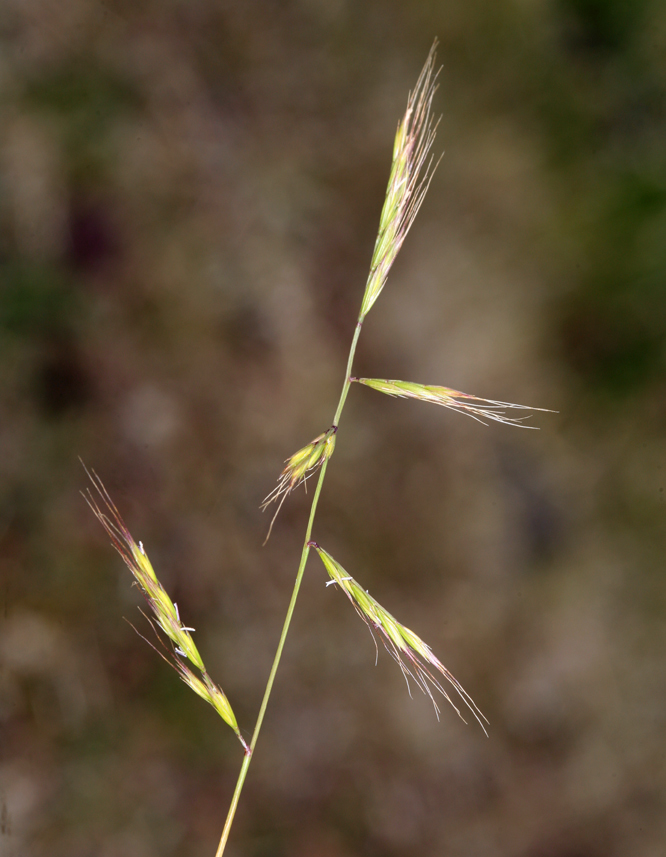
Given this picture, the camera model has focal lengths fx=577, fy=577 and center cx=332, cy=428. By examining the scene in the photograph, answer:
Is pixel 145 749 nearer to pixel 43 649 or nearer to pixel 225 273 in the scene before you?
pixel 43 649

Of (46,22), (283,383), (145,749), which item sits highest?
(46,22)

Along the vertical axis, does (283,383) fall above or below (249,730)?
above

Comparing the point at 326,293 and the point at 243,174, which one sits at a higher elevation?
the point at 243,174

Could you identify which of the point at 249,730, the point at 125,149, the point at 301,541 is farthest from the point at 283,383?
the point at 249,730

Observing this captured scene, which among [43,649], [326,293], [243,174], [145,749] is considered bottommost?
[145,749]

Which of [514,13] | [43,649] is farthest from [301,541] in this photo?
[514,13]

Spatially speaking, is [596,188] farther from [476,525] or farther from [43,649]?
[43,649]
